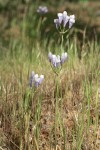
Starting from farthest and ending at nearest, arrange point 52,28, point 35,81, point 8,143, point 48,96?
1. point 52,28
2. point 48,96
3. point 8,143
4. point 35,81

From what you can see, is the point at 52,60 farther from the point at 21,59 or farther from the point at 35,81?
the point at 21,59

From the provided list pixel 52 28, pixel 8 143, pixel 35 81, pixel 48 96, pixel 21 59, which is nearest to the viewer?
pixel 35 81

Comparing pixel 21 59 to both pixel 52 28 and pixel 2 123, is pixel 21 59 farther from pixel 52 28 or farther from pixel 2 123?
pixel 52 28

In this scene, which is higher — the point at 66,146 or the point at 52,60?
the point at 52,60

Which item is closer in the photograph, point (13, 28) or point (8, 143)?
point (8, 143)

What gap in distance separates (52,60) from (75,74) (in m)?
0.86

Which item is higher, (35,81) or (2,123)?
(35,81)

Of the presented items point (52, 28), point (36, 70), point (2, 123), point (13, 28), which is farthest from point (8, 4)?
point (2, 123)

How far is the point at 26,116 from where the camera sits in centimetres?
236

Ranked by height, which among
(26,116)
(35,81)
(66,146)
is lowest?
(66,146)

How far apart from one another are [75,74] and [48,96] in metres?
0.37

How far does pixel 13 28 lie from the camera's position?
663cm

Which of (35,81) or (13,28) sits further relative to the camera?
(13,28)

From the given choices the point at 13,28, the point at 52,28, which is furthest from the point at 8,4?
the point at 52,28
